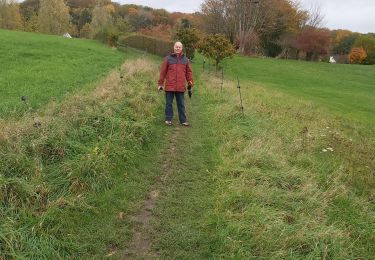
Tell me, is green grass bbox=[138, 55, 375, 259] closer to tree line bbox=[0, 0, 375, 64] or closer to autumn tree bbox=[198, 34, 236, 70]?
autumn tree bbox=[198, 34, 236, 70]

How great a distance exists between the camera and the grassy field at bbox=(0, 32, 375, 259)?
4.63 m

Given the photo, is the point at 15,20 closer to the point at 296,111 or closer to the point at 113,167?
the point at 296,111

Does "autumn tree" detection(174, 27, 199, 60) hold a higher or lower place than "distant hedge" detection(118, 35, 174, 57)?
higher

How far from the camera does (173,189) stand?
244 inches

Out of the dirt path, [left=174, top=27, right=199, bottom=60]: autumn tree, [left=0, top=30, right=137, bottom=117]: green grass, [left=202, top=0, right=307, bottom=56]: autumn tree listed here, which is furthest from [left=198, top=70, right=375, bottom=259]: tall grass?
[left=202, top=0, right=307, bottom=56]: autumn tree

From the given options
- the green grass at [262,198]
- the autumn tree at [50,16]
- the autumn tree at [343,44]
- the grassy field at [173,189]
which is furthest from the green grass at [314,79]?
the autumn tree at [343,44]

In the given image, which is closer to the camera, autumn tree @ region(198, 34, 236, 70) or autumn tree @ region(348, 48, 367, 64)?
autumn tree @ region(198, 34, 236, 70)

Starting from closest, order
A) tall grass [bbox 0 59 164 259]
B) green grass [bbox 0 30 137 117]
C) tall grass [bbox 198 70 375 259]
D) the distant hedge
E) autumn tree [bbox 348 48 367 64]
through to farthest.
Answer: tall grass [bbox 0 59 164 259] < tall grass [bbox 198 70 375 259] < green grass [bbox 0 30 137 117] < the distant hedge < autumn tree [bbox 348 48 367 64]

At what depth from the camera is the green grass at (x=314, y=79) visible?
26703 millimetres

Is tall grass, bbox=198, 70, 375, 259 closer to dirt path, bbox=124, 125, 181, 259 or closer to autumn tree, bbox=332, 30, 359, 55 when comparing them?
dirt path, bbox=124, 125, 181, 259

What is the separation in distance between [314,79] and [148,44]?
18.1 metres

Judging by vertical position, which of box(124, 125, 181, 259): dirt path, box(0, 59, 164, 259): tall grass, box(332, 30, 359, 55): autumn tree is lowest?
box(124, 125, 181, 259): dirt path

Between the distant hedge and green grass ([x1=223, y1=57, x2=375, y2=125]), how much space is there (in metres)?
6.56

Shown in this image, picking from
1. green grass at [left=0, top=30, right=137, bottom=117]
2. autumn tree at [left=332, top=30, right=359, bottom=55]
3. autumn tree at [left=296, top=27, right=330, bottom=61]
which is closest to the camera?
green grass at [left=0, top=30, right=137, bottom=117]
